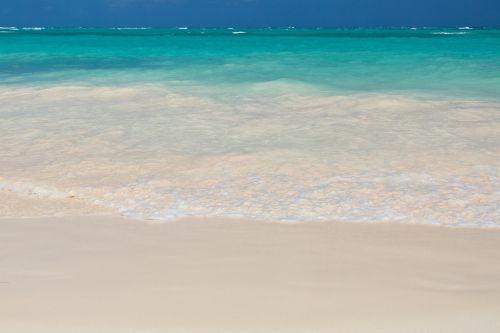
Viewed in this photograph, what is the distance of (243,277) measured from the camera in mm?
2479

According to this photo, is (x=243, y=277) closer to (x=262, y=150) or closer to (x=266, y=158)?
(x=266, y=158)

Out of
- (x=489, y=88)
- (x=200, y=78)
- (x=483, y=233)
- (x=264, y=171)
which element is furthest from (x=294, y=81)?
(x=483, y=233)

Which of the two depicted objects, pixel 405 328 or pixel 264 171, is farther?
pixel 264 171

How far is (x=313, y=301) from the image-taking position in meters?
2.21

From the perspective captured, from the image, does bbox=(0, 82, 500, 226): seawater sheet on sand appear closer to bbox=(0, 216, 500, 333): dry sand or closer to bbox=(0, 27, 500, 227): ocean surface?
bbox=(0, 27, 500, 227): ocean surface

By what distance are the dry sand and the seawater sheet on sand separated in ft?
1.13

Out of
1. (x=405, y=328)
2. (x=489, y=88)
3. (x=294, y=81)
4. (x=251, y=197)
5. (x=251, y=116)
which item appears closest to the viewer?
(x=405, y=328)

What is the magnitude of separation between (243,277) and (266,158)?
7.52 feet

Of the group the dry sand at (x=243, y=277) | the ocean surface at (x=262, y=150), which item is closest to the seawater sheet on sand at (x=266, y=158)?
the ocean surface at (x=262, y=150)

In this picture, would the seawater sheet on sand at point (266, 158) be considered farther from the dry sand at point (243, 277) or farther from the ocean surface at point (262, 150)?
the dry sand at point (243, 277)

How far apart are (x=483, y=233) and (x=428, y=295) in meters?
1.02

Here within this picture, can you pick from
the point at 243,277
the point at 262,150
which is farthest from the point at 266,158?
the point at 243,277

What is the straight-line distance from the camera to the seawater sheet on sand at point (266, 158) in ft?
11.8

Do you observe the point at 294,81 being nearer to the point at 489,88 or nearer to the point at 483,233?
the point at 489,88
